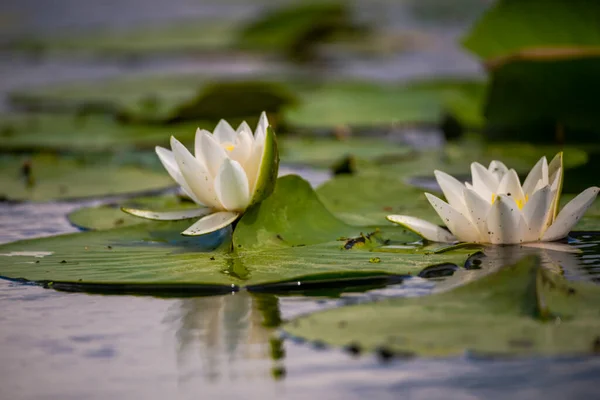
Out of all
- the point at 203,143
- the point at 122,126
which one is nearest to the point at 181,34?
the point at 122,126

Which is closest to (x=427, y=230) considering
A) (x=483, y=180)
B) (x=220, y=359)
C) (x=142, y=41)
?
(x=483, y=180)

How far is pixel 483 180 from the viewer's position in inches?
130

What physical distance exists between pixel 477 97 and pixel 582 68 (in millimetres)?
1831

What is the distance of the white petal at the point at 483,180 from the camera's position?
3.27 metres

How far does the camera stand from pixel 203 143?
10.8 feet

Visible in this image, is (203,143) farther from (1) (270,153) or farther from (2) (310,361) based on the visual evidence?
(2) (310,361)

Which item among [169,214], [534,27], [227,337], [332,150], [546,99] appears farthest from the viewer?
[332,150]

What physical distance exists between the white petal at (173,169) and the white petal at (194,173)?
0.06 meters

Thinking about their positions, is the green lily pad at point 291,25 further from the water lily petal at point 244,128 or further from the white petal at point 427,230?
the white petal at point 427,230

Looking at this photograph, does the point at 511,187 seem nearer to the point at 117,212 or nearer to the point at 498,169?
Answer: the point at 498,169

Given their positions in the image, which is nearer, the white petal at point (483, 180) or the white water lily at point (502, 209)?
the white water lily at point (502, 209)

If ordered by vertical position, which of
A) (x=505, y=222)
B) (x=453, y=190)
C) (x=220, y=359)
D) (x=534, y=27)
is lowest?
(x=220, y=359)

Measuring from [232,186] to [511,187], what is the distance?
89cm

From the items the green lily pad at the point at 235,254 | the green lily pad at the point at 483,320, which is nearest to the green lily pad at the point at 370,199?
the green lily pad at the point at 235,254
